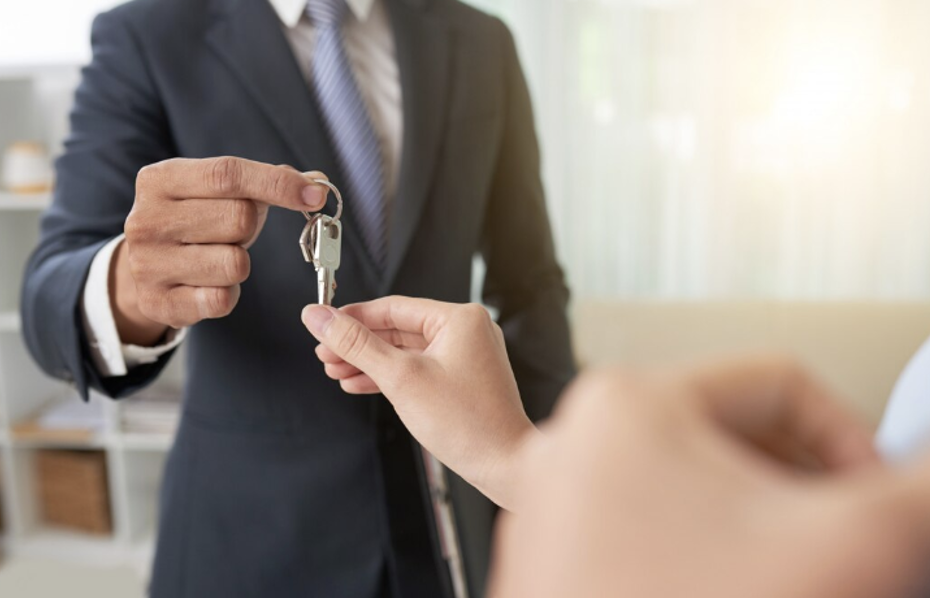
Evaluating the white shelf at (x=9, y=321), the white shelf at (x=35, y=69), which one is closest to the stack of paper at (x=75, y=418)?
the white shelf at (x=9, y=321)

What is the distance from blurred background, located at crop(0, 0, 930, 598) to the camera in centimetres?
163

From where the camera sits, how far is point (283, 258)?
1.72 feet

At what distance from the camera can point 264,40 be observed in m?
0.53

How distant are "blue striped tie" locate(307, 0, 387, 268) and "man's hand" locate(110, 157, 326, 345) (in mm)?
153

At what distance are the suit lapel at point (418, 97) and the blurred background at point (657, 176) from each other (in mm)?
1146

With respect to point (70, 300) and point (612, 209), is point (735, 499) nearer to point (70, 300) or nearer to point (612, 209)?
point (70, 300)

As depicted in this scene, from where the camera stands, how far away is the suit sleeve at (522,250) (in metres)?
0.67

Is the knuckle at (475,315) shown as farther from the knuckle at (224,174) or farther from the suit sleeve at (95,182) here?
the suit sleeve at (95,182)

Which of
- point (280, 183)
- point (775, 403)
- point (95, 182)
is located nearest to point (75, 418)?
point (95, 182)

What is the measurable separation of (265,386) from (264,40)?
0.23 meters

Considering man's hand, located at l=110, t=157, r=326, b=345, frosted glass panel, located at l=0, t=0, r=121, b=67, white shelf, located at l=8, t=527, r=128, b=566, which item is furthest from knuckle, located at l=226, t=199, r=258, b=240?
frosted glass panel, located at l=0, t=0, r=121, b=67

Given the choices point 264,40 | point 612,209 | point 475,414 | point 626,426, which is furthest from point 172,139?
point 612,209

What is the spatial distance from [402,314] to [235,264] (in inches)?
3.8

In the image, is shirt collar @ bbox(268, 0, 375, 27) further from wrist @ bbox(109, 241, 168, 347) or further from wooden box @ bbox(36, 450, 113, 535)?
wooden box @ bbox(36, 450, 113, 535)
